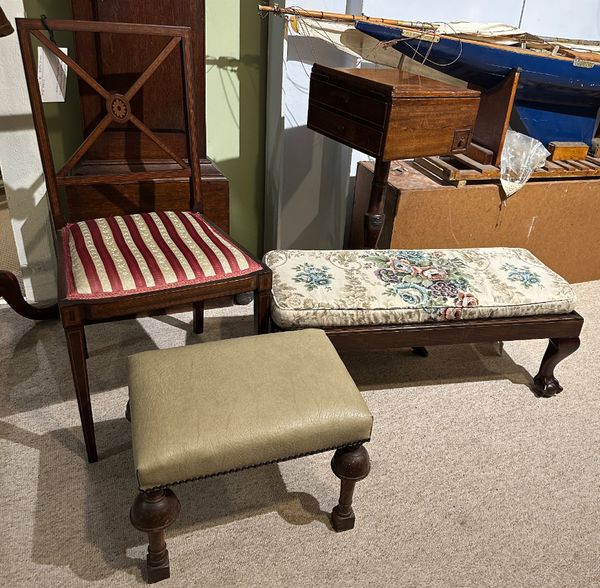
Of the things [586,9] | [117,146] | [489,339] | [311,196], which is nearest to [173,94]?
[117,146]

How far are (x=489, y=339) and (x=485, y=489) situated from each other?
438 mm

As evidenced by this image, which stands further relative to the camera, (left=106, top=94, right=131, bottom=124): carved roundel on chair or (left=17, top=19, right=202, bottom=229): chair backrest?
(left=106, top=94, right=131, bottom=124): carved roundel on chair

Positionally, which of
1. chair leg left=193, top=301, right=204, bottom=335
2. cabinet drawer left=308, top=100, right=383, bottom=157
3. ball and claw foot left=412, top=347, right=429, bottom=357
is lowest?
ball and claw foot left=412, top=347, right=429, bottom=357

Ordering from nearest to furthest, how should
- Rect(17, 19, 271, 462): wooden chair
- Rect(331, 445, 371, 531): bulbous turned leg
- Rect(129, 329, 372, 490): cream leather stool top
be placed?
Rect(129, 329, 372, 490): cream leather stool top, Rect(331, 445, 371, 531): bulbous turned leg, Rect(17, 19, 271, 462): wooden chair

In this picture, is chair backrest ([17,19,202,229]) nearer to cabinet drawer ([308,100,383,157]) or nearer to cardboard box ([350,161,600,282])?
cabinet drawer ([308,100,383,157])

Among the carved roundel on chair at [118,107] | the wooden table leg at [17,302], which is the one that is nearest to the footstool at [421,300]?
the carved roundel on chair at [118,107]

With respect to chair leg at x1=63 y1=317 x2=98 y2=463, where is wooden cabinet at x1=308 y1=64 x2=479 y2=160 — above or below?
above

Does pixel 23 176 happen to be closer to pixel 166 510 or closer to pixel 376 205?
pixel 376 205

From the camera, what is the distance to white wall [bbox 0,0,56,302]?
1.89m

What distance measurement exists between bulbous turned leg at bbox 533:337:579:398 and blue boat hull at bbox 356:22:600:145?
1.04 metres

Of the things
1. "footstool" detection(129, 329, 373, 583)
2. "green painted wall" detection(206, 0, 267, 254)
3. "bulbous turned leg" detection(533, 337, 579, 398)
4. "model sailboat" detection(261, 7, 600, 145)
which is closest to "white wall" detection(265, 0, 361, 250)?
"green painted wall" detection(206, 0, 267, 254)

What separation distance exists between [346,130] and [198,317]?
2.67 feet

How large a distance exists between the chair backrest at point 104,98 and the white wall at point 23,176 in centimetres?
26

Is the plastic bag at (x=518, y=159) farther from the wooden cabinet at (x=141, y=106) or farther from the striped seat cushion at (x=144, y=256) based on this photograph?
the striped seat cushion at (x=144, y=256)
